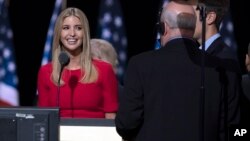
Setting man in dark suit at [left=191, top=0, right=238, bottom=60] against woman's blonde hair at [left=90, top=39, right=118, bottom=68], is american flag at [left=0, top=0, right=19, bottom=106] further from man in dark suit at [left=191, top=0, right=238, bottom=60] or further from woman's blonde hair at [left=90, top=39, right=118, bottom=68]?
man in dark suit at [left=191, top=0, right=238, bottom=60]

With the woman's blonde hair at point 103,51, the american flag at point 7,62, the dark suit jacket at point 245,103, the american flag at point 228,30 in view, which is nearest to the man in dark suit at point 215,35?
the dark suit jacket at point 245,103

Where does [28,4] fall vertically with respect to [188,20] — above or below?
above

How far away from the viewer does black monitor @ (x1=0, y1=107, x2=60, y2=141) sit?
3387 millimetres

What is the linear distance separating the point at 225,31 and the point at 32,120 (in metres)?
4.09

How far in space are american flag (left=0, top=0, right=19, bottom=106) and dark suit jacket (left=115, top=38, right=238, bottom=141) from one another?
3952 millimetres

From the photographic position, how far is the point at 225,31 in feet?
23.6

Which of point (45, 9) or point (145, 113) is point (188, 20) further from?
point (45, 9)

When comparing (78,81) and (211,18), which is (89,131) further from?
(211,18)

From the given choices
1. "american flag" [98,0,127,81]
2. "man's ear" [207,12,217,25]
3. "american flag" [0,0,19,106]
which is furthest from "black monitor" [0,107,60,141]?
"american flag" [0,0,19,106]

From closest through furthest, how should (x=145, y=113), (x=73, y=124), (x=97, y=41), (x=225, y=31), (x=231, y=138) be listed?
(x=231, y=138) < (x=145, y=113) < (x=73, y=124) < (x=97, y=41) < (x=225, y=31)

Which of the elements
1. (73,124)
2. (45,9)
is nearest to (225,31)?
(45,9)

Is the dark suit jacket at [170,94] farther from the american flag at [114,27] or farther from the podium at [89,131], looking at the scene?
the american flag at [114,27]

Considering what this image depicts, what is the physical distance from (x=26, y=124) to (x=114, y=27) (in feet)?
13.1

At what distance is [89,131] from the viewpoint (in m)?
3.94
